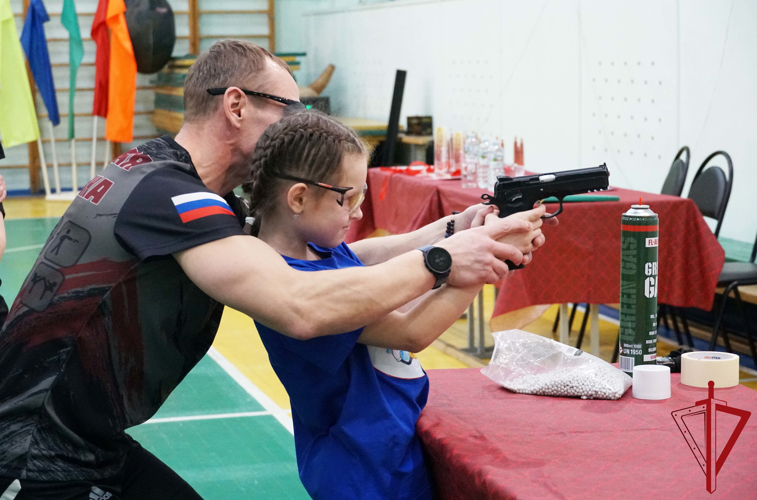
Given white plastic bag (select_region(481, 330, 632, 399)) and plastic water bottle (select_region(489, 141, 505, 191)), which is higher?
plastic water bottle (select_region(489, 141, 505, 191))

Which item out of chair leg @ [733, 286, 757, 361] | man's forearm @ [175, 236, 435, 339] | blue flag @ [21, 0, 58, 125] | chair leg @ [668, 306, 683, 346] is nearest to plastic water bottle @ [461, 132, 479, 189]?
chair leg @ [668, 306, 683, 346]

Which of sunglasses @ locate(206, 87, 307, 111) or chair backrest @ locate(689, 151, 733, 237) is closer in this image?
sunglasses @ locate(206, 87, 307, 111)

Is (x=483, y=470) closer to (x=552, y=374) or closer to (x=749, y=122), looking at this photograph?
(x=552, y=374)

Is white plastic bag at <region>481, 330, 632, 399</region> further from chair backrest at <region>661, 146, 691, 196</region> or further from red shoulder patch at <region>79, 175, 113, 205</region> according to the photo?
chair backrest at <region>661, 146, 691, 196</region>

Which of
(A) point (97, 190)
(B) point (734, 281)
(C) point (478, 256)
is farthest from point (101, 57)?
(C) point (478, 256)

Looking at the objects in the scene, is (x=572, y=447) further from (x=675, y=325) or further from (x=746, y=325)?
(x=675, y=325)

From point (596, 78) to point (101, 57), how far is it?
669 centimetres

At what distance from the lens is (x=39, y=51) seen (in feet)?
32.1

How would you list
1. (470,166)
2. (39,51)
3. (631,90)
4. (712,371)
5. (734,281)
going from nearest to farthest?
(712,371) → (734,281) → (470,166) → (631,90) → (39,51)

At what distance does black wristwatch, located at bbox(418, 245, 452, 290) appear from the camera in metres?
1.23

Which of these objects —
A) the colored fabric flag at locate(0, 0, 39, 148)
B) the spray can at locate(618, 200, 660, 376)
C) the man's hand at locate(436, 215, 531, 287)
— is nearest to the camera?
the man's hand at locate(436, 215, 531, 287)

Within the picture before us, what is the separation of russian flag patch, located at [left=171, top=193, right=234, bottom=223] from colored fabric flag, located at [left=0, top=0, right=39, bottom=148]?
870 centimetres

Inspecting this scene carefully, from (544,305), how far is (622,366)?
80.4 inches

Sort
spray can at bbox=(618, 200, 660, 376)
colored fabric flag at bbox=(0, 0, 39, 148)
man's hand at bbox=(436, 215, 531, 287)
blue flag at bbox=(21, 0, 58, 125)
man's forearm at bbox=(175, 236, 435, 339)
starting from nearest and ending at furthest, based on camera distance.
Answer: man's forearm at bbox=(175, 236, 435, 339), man's hand at bbox=(436, 215, 531, 287), spray can at bbox=(618, 200, 660, 376), colored fabric flag at bbox=(0, 0, 39, 148), blue flag at bbox=(21, 0, 58, 125)
